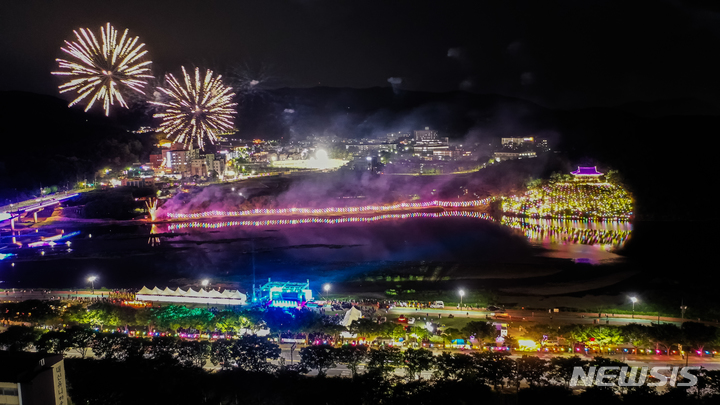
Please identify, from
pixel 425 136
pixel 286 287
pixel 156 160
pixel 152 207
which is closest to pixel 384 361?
pixel 286 287

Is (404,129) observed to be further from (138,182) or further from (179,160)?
(138,182)

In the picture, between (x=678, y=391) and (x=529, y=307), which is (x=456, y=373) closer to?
(x=678, y=391)

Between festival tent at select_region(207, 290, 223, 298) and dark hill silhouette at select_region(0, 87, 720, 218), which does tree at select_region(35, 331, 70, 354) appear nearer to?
festival tent at select_region(207, 290, 223, 298)

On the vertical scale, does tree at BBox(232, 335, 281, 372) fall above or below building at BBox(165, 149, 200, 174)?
below

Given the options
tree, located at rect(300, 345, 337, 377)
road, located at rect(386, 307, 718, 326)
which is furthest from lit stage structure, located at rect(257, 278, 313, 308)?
tree, located at rect(300, 345, 337, 377)

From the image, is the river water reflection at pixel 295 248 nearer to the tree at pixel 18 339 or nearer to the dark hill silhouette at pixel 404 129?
the tree at pixel 18 339

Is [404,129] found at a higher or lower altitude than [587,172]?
higher
